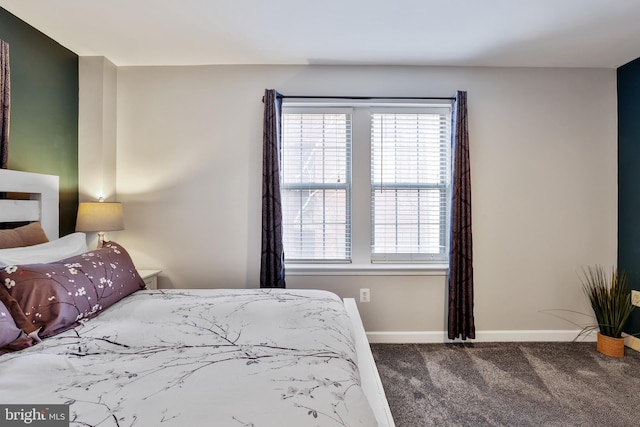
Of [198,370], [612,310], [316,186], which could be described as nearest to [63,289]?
[198,370]

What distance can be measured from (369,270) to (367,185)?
76 cm

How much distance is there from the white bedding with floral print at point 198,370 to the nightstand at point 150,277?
0.87m

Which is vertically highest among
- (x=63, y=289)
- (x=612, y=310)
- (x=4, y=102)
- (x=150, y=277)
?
(x=4, y=102)

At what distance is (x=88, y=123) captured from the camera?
8.05ft

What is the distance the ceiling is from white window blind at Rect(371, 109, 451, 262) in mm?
550

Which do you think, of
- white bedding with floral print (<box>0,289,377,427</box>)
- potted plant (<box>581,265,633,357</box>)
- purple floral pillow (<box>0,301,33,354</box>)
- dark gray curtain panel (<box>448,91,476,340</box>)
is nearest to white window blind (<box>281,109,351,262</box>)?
dark gray curtain panel (<box>448,91,476,340</box>)

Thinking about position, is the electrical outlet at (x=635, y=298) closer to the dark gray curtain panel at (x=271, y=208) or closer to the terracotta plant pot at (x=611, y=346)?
the terracotta plant pot at (x=611, y=346)

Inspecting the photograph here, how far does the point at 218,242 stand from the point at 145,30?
168 cm

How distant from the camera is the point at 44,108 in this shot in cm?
216

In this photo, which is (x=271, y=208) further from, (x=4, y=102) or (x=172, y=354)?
(x=4, y=102)

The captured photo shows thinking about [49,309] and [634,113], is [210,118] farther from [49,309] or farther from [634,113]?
[634,113]

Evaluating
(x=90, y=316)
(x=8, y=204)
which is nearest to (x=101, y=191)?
(x=8, y=204)

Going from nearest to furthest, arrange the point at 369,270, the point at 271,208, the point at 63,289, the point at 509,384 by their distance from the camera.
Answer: the point at 63,289, the point at 509,384, the point at 271,208, the point at 369,270

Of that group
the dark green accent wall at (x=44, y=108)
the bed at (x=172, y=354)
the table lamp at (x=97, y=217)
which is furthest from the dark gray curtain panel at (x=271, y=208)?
the dark green accent wall at (x=44, y=108)
